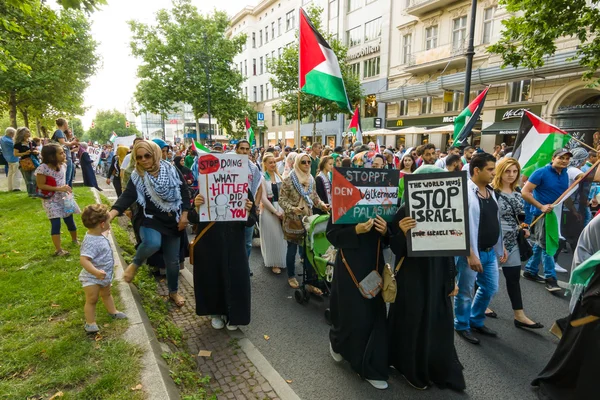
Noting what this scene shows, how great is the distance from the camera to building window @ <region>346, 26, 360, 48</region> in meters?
32.6

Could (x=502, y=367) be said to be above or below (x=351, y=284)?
below

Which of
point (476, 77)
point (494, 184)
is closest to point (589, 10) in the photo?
point (494, 184)

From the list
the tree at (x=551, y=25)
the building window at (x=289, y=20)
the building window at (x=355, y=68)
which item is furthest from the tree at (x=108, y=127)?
the tree at (x=551, y=25)

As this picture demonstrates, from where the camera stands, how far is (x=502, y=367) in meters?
3.30

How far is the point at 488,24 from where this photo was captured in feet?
70.5

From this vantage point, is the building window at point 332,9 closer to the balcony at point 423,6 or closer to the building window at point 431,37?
the balcony at point 423,6

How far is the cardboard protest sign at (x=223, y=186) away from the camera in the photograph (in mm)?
3582

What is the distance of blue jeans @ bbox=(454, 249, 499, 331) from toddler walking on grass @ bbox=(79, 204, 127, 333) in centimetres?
373

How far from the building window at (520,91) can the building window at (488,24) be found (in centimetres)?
354

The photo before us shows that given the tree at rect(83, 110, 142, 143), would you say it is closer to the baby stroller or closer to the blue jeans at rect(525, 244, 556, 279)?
the baby stroller

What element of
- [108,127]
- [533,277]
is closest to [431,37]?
[533,277]

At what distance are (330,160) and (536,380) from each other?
3.93 m

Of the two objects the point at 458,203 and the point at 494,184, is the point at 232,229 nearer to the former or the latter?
the point at 458,203

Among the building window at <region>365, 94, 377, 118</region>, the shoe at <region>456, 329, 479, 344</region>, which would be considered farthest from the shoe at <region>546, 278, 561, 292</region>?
the building window at <region>365, 94, 377, 118</region>
